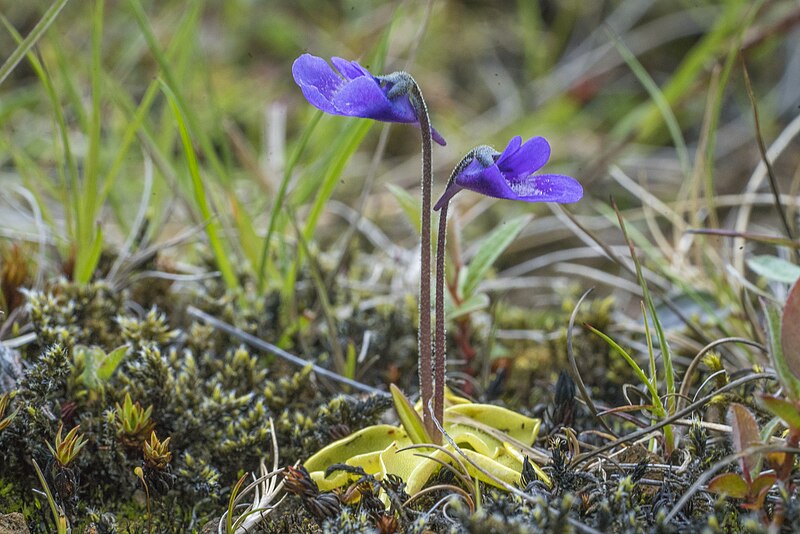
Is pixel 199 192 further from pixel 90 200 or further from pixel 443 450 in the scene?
pixel 443 450

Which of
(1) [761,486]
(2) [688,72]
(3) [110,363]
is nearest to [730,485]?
(1) [761,486]

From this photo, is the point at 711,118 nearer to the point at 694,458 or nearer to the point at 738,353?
the point at 738,353

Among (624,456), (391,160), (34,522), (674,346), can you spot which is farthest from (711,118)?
(34,522)

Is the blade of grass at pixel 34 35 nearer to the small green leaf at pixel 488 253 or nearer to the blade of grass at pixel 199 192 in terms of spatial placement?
the blade of grass at pixel 199 192

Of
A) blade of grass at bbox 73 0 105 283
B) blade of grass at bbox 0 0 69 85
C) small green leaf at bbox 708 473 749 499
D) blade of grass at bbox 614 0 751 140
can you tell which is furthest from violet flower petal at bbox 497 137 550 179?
blade of grass at bbox 614 0 751 140

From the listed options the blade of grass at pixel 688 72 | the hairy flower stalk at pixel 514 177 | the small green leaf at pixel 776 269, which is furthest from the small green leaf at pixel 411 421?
the blade of grass at pixel 688 72

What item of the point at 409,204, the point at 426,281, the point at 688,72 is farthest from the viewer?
the point at 688,72
